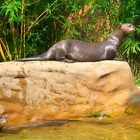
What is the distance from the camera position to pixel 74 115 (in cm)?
545

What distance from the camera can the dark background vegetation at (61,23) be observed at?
7.24m

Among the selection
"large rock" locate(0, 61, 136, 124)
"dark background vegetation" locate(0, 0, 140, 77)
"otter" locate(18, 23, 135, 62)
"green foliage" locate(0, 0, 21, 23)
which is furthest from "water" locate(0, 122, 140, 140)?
"dark background vegetation" locate(0, 0, 140, 77)

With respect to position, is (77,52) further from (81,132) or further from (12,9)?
(81,132)

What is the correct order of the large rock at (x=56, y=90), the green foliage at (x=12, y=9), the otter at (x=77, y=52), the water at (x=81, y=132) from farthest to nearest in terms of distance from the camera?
the green foliage at (x=12, y=9), the otter at (x=77, y=52), the large rock at (x=56, y=90), the water at (x=81, y=132)

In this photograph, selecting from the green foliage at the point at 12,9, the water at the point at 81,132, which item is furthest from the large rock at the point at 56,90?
the green foliage at the point at 12,9

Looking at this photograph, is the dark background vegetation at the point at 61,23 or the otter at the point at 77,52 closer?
the otter at the point at 77,52

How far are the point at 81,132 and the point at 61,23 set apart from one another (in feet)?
10.7

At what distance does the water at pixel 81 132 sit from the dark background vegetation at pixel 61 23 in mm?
2359

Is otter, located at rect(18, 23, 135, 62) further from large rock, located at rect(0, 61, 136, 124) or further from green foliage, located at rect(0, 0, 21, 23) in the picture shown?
green foliage, located at rect(0, 0, 21, 23)

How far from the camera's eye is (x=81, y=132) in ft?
15.6

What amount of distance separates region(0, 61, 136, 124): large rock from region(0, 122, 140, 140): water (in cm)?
37

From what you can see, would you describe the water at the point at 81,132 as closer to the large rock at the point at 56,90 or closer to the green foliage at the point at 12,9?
the large rock at the point at 56,90

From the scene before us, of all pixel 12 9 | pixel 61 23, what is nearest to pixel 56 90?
pixel 12 9

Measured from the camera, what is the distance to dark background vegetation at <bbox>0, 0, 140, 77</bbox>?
7.24 meters
